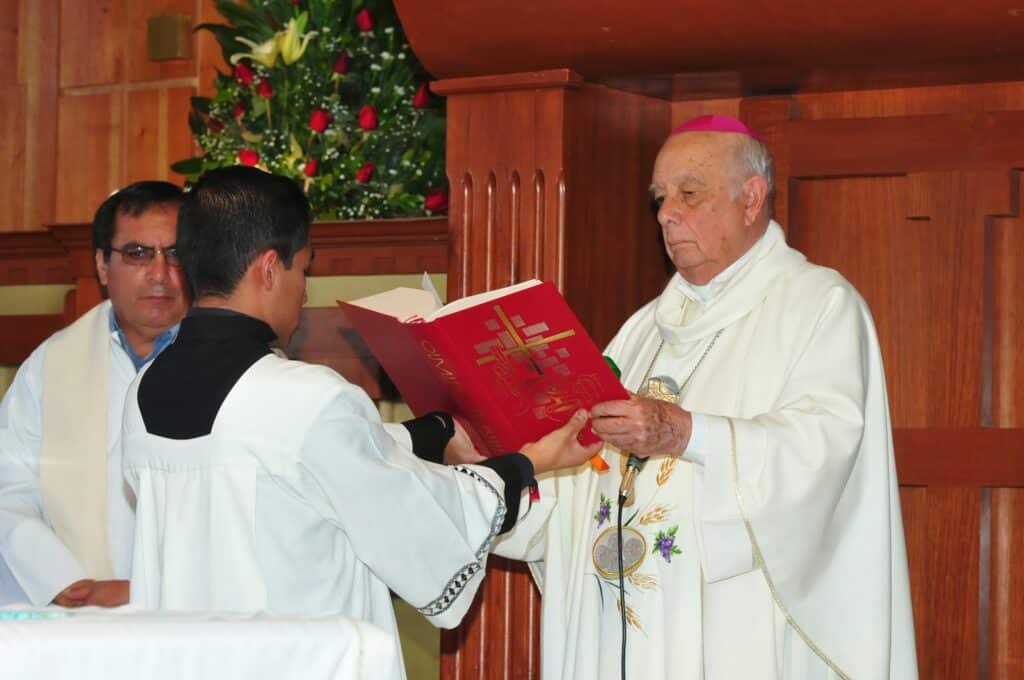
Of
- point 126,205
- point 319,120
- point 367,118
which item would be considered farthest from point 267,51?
point 126,205

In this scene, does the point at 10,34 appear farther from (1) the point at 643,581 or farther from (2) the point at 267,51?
(1) the point at 643,581

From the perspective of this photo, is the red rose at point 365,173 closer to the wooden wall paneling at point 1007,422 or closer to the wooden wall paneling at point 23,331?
the wooden wall paneling at point 23,331

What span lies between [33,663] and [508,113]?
2596 millimetres

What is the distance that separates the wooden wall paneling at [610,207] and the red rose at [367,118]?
102cm

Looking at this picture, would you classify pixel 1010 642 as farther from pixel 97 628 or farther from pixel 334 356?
pixel 97 628

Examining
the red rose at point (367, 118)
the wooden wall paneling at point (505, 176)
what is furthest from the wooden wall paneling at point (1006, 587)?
the red rose at point (367, 118)

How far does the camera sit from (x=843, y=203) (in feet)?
14.0

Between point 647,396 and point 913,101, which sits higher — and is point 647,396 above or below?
below

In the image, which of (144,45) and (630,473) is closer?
(630,473)

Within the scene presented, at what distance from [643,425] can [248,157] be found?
2.19 m

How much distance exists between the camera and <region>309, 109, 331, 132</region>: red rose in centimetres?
495

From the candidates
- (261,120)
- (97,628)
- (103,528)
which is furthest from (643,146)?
(97,628)

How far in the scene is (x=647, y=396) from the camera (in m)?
3.69

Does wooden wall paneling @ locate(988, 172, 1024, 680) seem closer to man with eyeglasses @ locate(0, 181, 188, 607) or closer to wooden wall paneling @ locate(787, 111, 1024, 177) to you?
wooden wall paneling @ locate(787, 111, 1024, 177)
